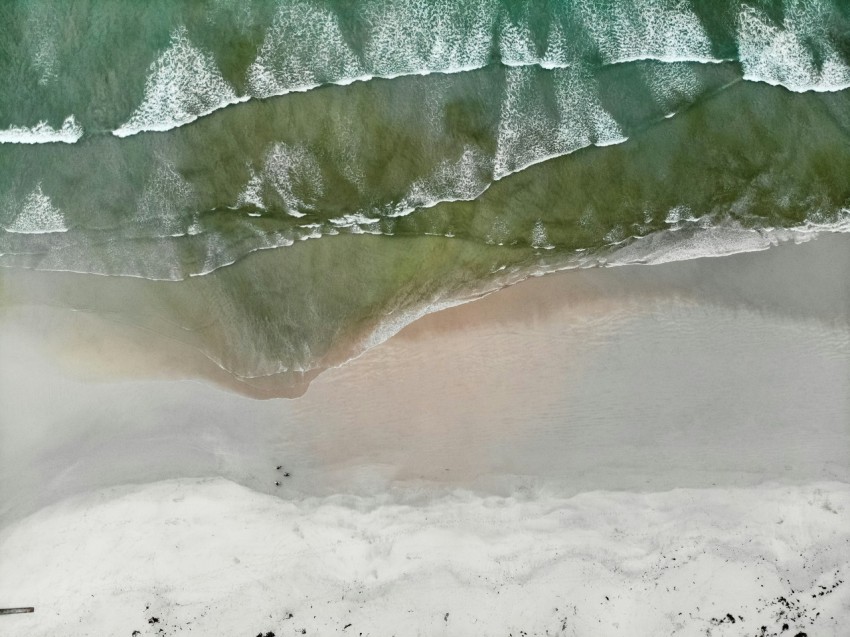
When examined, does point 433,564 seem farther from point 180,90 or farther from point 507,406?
point 180,90

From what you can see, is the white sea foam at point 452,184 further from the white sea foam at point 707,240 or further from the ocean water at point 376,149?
the white sea foam at point 707,240

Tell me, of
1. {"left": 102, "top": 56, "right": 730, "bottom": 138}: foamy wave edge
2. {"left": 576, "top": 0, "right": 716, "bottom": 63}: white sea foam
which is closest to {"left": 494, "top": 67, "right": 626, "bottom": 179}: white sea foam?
{"left": 102, "top": 56, "right": 730, "bottom": 138}: foamy wave edge

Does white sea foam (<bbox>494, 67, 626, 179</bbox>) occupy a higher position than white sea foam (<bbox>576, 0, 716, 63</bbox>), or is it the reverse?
white sea foam (<bbox>576, 0, 716, 63</bbox>)

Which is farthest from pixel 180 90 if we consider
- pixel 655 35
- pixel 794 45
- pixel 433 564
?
pixel 794 45

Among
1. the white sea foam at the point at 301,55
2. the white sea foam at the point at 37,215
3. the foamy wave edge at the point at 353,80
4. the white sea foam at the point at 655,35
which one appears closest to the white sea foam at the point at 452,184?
the foamy wave edge at the point at 353,80

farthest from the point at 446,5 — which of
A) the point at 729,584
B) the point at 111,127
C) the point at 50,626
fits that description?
the point at 50,626

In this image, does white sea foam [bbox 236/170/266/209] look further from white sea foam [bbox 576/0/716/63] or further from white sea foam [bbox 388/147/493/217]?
white sea foam [bbox 576/0/716/63]

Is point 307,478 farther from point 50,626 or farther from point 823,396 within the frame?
point 823,396
